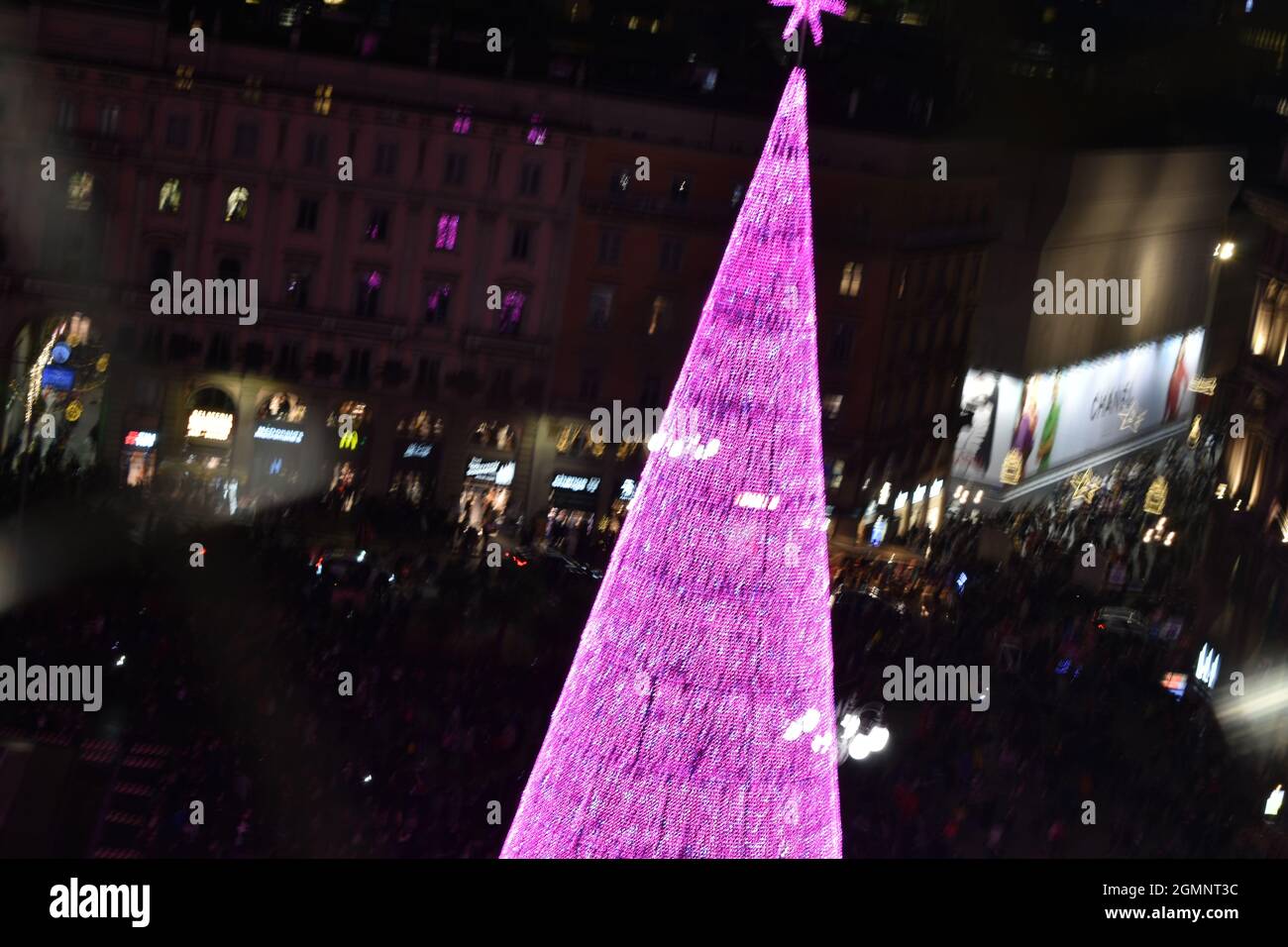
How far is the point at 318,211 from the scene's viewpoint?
71.8 ft

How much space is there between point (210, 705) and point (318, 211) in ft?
27.0

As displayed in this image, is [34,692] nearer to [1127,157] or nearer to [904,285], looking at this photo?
[904,285]

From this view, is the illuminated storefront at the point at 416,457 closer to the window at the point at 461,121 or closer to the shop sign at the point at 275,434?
the shop sign at the point at 275,434

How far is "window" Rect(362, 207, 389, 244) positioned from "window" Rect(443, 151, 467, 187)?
2.27 ft

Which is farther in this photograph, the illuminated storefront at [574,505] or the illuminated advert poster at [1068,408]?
the illuminated advert poster at [1068,408]

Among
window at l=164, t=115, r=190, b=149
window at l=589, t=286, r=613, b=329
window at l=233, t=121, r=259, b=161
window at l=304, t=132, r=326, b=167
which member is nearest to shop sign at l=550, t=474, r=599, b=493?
window at l=589, t=286, r=613, b=329

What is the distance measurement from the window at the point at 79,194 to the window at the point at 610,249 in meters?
4.69

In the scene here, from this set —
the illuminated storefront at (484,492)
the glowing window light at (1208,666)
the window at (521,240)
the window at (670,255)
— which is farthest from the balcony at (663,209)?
the glowing window light at (1208,666)

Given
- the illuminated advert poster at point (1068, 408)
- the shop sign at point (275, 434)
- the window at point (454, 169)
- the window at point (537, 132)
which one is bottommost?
the shop sign at point (275, 434)

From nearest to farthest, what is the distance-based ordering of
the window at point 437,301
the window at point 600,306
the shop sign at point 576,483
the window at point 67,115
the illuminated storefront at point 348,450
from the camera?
the shop sign at point 576,483
the illuminated storefront at point 348,450
the window at point 67,115
the window at point 437,301
the window at point 600,306

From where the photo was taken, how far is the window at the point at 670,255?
2208 cm

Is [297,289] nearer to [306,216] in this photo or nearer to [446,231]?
[306,216]

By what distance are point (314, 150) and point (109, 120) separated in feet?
6.09
